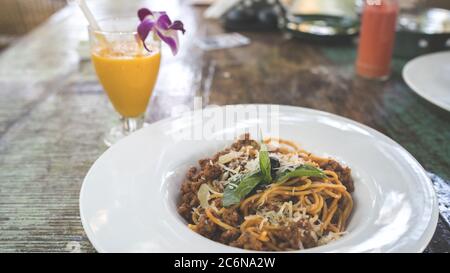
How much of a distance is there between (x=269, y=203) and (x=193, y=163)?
0.97 ft

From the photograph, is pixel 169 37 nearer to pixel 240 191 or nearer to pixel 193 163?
A: pixel 193 163

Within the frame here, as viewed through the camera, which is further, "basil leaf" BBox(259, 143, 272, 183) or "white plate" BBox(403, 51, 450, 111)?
"white plate" BBox(403, 51, 450, 111)

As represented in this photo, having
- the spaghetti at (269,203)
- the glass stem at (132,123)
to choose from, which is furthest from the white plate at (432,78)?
the glass stem at (132,123)

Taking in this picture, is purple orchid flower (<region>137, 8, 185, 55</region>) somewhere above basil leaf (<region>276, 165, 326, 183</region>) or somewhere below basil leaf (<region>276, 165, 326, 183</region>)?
above

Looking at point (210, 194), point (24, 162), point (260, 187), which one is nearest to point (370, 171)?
point (260, 187)

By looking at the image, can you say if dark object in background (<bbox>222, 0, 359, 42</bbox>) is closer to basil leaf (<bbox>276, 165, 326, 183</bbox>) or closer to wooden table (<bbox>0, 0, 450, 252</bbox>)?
wooden table (<bbox>0, 0, 450, 252</bbox>)

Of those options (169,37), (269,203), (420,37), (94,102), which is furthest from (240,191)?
(420,37)

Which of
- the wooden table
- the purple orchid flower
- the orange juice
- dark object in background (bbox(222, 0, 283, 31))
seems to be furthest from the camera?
dark object in background (bbox(222, 0, 283, 31))

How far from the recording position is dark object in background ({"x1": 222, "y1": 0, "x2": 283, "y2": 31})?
2562 millimetres

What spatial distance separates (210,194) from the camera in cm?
104

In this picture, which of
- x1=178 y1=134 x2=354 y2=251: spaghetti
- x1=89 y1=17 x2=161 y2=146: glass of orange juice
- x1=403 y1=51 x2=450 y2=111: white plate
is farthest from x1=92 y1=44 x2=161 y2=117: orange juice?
x1=403 y1=51 x2=450 y2=111: white plate

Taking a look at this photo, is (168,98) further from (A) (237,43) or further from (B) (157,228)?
(B) (157,228)

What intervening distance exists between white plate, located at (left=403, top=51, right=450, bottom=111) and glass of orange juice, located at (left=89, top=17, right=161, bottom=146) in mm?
888

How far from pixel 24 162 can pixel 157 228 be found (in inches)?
25.8
